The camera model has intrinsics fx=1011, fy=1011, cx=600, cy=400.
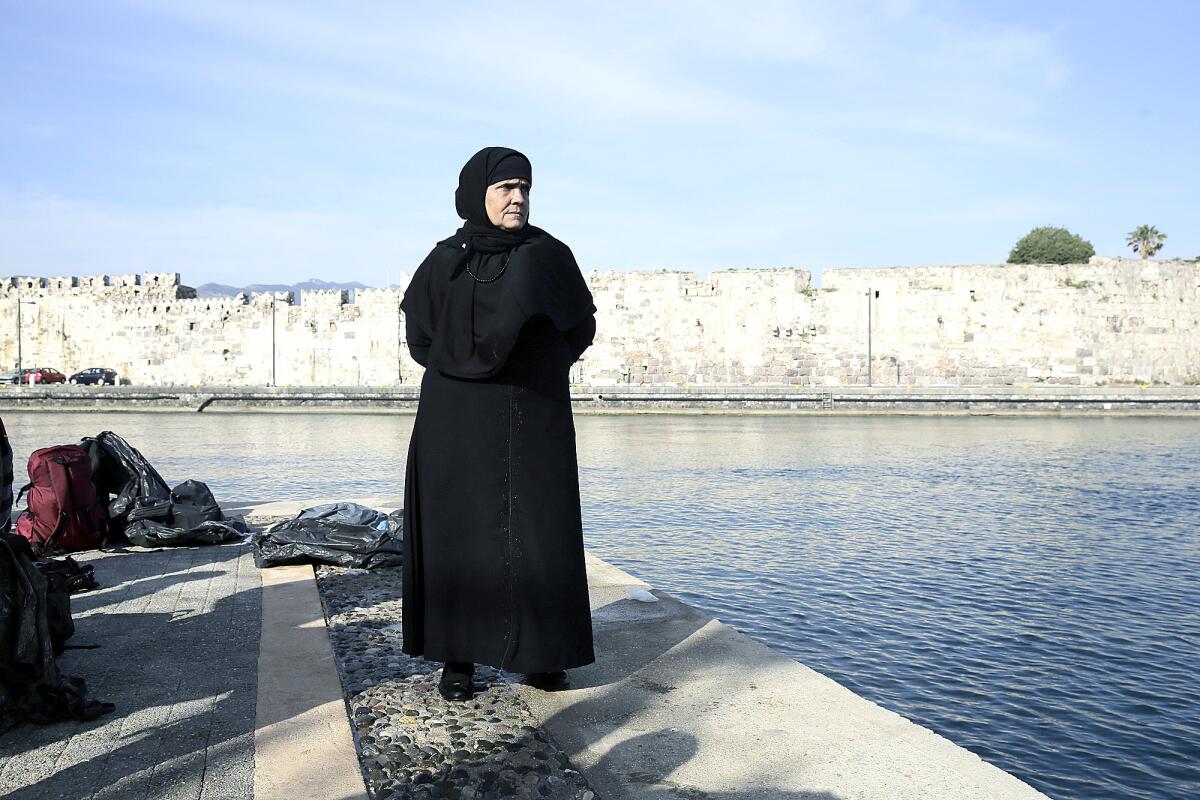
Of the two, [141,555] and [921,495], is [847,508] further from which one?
[141,555]

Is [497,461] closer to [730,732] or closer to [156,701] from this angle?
[730,732]

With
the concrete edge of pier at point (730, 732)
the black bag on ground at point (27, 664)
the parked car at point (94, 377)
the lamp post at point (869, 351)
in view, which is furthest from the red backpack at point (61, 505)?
the parked car at point (94, 377)

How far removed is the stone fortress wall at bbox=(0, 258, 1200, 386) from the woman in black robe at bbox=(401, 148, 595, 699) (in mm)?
33146

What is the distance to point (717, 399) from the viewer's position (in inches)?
1310

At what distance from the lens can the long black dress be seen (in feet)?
11.6

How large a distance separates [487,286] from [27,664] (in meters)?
1.94

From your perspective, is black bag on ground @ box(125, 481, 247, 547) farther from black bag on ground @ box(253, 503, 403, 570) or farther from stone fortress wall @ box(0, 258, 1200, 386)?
stone fortress wall @ box(0, 258, 1200, 386)

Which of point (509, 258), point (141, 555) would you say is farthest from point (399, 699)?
point (141, 555)

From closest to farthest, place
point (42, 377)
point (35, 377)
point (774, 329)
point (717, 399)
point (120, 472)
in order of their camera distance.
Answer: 1. point (120, 472)
2. point (717, 399)
3. point (774, 329)
4. point (35, 377)
5. point (42, 377)

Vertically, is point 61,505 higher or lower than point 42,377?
lower

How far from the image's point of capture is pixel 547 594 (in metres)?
3.56

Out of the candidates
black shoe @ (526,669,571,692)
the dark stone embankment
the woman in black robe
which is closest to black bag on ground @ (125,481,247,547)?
the woman in black robe

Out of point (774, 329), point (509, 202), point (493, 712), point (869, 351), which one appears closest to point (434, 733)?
point (493, 712)

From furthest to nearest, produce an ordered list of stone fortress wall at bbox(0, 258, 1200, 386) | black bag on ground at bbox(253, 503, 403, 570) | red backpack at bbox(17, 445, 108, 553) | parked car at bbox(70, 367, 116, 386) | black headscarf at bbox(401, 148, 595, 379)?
parked car at bbox(70, 367, 116, 386)
stone fortress wall at bbox(0, 258, 1200, 386)
red backpack at bbox(17, 445, 108, 553)
black bag on ground at bbox(253, 503, 403, 570)
black headscarf at bbox(401, 148, 595, 379)
